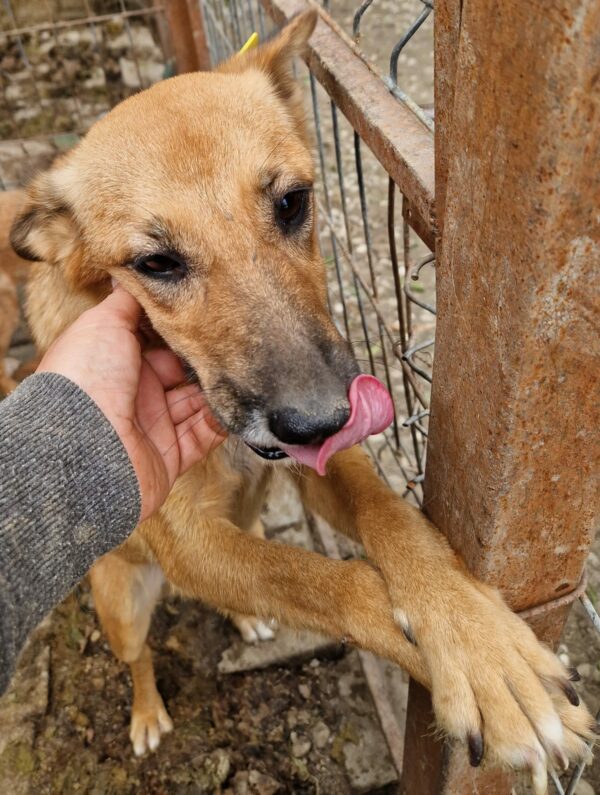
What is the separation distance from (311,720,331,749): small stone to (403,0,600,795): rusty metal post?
159 centimetres

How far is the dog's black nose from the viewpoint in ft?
5.37

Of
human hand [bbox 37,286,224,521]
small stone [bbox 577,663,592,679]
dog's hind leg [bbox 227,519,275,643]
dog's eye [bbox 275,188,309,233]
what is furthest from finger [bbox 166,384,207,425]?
small stone [bbox 577,663,592,679]

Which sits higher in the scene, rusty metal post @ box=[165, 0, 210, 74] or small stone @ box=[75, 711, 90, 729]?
rusty metal post @ box=[165, 0, 210, 74]

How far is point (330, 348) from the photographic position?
1.86 m

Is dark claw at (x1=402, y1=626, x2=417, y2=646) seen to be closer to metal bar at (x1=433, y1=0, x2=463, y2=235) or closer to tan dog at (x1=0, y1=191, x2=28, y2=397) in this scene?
metal bar at (x1=433, y1=0, x2=463, y2=235)

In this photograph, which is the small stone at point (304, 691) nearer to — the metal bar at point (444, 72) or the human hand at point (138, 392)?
the human hand at point (138, 392)

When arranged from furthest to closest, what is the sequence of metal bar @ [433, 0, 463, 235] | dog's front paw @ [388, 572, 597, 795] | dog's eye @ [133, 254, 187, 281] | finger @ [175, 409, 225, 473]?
finger @ [175, 409, 225, 473], dog's eye @ [133, 254, 187, 281], dog's front paw @ [388, 572, 597, 795], metal bar @ [433, 0, 463, 235]

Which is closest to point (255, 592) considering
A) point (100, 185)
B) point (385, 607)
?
point (385, 607)

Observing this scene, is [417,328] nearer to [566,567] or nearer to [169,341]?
[169,341]

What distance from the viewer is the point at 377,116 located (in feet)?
5.82

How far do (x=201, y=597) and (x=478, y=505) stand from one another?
47.7 inches

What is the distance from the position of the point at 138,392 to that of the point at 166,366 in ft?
0.57

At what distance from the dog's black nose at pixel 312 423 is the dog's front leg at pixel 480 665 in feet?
1.15

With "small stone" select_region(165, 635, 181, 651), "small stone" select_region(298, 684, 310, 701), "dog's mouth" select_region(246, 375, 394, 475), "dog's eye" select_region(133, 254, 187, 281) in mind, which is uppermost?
"dog's eye" select_region(133, 254, 187, 281)
